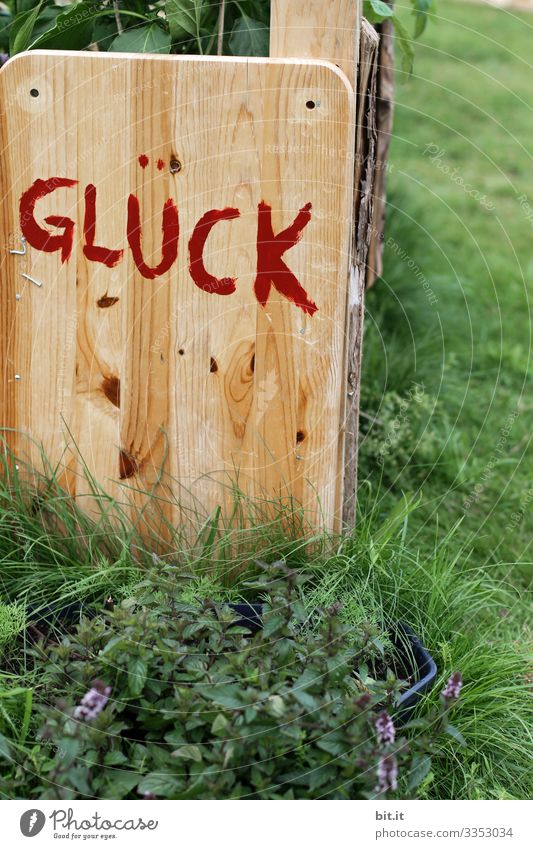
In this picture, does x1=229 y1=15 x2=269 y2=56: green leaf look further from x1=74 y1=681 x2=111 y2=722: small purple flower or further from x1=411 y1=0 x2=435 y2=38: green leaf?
x1=74 y1=681 x2=111 y2=722: small purple flower

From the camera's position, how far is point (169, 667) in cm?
164

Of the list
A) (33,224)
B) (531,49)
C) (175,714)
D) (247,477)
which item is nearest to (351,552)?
(247,477)

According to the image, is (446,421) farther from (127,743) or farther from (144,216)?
(127,743)

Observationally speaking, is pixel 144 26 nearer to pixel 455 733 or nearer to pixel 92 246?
pixel 92 246

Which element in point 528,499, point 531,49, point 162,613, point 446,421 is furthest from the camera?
point 531,49

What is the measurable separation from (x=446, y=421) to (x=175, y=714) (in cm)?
183

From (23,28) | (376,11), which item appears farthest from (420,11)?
(23,28)

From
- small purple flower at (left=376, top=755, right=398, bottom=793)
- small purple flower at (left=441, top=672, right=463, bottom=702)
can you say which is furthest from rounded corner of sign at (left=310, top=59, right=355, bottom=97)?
small purple flower at (left=376, top=755, right=398, bottom=793)

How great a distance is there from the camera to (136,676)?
160cm

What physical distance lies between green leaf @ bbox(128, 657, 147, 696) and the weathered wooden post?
49cm

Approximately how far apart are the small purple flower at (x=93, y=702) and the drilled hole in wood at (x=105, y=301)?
0.85 metres

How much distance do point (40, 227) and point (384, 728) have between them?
50.7 inches

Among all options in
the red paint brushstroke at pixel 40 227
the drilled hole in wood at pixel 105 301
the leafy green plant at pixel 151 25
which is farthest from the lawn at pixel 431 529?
the leafy green plant at pixel 151 25

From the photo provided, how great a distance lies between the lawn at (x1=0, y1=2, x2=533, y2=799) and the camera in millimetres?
1814
